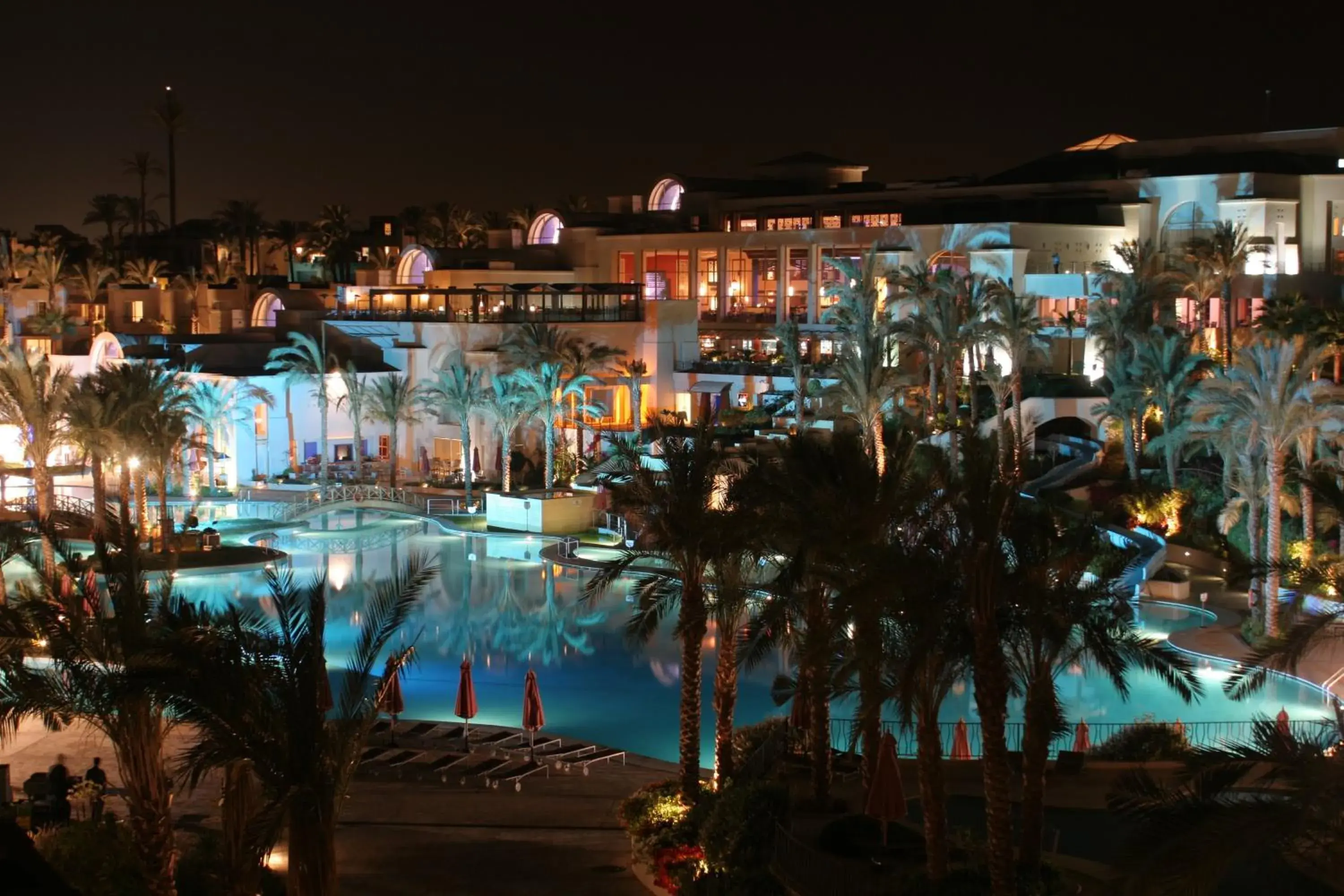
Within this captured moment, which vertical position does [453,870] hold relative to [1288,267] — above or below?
below

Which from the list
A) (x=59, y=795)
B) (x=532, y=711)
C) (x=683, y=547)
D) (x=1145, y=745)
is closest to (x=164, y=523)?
(x=532, y=711)

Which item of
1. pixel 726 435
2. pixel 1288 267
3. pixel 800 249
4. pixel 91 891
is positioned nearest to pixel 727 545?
pixel 91 891

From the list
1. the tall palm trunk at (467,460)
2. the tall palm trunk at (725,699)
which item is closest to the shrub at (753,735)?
the tall palm trunk at (725,699)

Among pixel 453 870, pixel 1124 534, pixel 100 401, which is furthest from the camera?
pixel 100 401

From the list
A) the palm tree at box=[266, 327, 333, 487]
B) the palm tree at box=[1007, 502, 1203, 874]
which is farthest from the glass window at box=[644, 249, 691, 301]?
the palm tree at box=[1007, 502, 1203, 874]

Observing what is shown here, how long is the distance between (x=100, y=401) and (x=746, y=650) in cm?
2199

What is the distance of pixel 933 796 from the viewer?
43.3 ft

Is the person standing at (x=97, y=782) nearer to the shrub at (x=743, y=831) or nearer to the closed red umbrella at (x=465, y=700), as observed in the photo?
the closed red umbrella at (x=465, y=700)

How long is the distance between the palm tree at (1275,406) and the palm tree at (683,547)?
12048mm

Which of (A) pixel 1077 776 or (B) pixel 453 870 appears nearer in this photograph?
(B) pixel 453 870

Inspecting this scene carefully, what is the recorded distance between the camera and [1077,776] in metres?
17.3

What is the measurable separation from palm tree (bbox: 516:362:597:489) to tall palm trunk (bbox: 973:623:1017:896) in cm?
2880

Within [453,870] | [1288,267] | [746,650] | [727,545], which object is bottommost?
[453,870]

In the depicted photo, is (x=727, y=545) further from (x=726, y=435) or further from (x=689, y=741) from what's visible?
(x=726, y=435)
